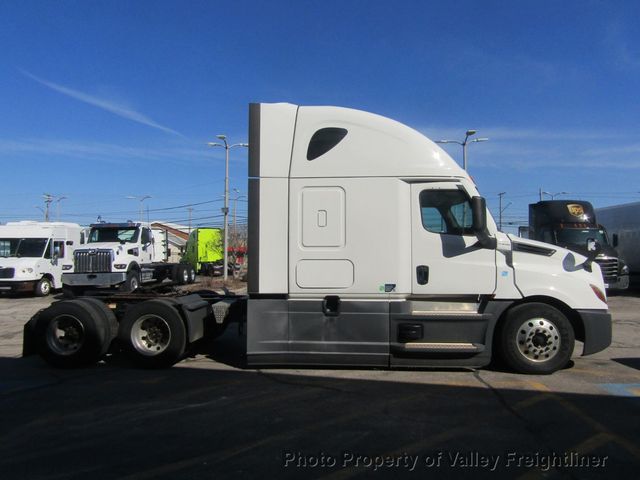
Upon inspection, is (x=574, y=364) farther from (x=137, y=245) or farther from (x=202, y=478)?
(x=137, y=245)

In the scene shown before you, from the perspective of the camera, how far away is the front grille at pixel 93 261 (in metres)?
18.1

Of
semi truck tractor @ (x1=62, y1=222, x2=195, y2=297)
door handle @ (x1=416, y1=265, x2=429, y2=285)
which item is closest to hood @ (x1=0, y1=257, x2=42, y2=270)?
semi truck tractor @ (x1=62, y1=222, x2=195, y2=297)

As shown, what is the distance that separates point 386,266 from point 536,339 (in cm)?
220

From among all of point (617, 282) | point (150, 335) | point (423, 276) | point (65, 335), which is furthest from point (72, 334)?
point (617, 282)

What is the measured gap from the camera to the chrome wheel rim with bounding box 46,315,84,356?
7520 mm

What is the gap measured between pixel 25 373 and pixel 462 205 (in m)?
6.58

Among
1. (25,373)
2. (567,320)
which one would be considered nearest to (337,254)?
(567,320)

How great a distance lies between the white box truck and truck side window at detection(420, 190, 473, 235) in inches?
686

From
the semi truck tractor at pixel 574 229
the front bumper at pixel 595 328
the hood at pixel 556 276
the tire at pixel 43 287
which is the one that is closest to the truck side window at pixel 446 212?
the hood at pixel 556 276

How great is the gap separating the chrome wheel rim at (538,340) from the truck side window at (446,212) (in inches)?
57.4

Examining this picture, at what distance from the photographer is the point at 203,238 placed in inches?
1523

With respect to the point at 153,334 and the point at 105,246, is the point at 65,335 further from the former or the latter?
the point at 105,246

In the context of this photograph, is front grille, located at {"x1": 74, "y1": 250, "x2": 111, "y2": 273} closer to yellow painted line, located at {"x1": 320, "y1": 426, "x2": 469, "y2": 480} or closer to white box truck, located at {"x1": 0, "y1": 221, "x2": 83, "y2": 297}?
white box truck, located at {"x1": 0, "y1": 221, "x2": 83, "y2": 297}

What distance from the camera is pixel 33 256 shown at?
2169 centimetres
